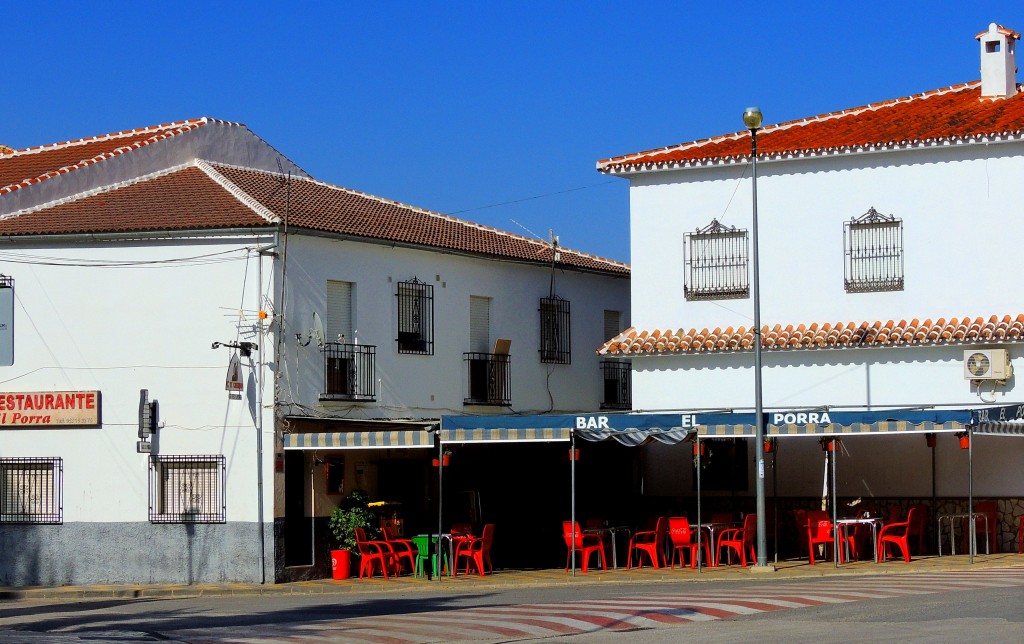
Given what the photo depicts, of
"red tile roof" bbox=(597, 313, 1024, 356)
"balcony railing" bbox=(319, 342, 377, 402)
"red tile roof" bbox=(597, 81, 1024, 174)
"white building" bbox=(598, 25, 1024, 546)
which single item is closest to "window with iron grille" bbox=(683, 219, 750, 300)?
"white building" bbox=(598, 25, 1024, 546)

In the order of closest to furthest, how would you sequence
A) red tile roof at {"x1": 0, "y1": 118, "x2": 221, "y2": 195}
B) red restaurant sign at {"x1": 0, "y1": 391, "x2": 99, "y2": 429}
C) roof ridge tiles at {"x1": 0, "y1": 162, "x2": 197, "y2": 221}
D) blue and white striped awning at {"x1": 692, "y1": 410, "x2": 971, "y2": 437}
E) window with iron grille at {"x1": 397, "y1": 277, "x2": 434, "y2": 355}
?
blue and white striped awning at {"x1": 692, "y1": 410, "x2": 971, "y2": 437} → red restaurant sign at {"x1": 0, "y1": 391, "x2": 99, "y2": 429} → roof ridge tiles at {"x1": 0, "y1": 162, "x2": 197, "y2": 221} → window with iron grille at {"x1": 397, "y1": 277, "x2": 434, "y2": 355} → red tile roof at {"x1": 0, "y1": 118, "x2": 221, "y2": 195}

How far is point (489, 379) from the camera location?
32.2 metres

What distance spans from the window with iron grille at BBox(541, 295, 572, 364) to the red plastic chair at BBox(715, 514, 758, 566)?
8213 mm

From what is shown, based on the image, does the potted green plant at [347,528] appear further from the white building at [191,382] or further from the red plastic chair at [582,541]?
the red plastic chair at [582,541]

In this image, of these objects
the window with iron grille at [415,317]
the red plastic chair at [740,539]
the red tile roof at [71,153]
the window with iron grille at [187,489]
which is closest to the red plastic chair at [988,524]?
the red plastic chair at [740,539]

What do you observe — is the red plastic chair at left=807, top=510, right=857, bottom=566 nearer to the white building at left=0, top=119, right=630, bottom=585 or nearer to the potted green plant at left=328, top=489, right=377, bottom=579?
the white building at left=0, top=119, right=630, bottom=585

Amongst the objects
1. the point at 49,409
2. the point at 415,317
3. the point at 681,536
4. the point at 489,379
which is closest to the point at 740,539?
the point at 681,536

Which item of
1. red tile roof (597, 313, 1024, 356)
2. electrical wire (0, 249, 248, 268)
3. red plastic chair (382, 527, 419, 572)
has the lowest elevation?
red plastic chair (382, 527, 419, 572)

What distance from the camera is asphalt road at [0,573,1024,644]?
50.7 ft

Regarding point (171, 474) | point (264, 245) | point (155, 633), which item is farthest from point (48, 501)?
point (155, 633)

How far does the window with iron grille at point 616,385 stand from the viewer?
35625 mm

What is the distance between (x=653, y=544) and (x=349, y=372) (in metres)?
6.66

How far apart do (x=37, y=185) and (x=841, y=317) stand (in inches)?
636

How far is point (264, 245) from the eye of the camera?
27078 mm
